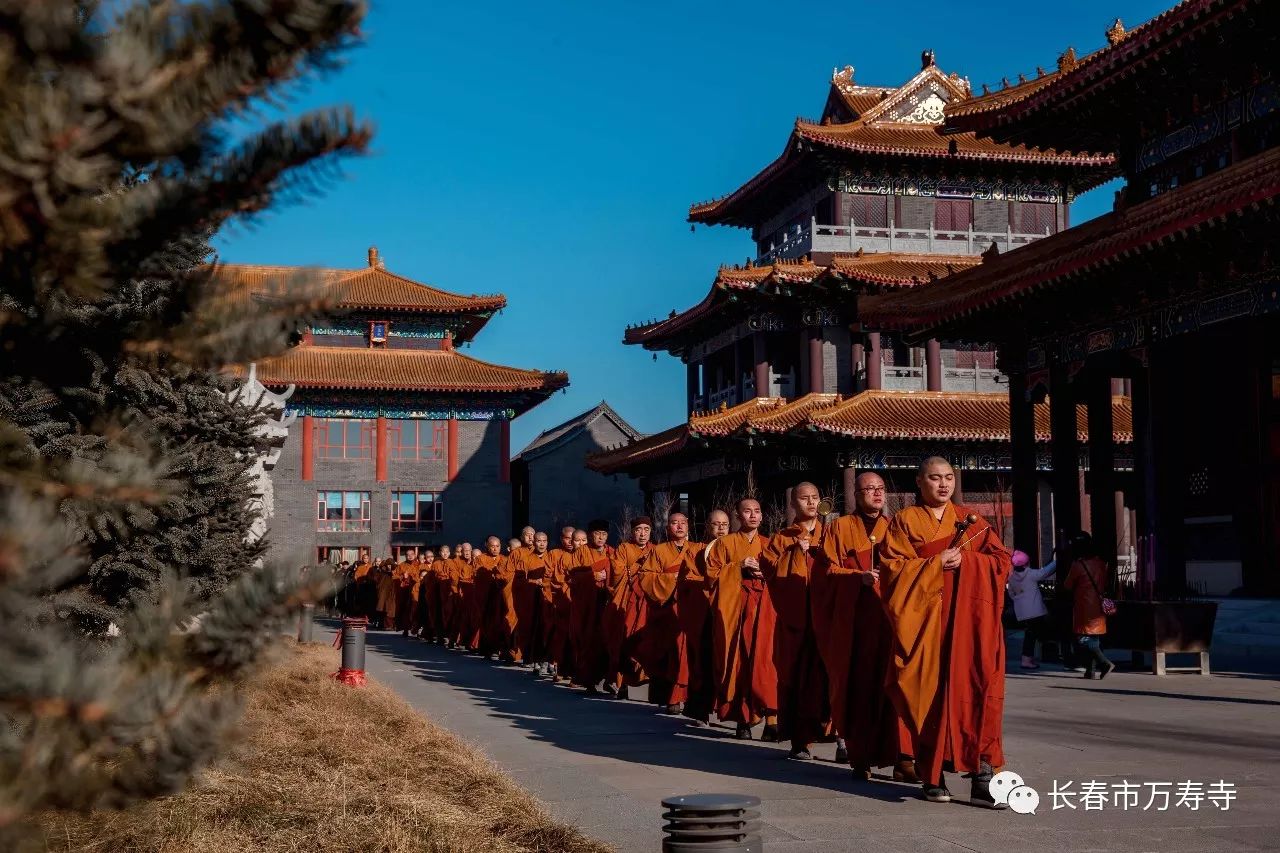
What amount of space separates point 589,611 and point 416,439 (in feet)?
99.4

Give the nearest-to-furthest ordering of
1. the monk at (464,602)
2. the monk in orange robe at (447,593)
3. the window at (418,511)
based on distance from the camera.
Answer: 1. the monk at (464,602)
2. the monk in orange robe at (447,593)
3. the window at (418,511)

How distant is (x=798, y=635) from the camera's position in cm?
856

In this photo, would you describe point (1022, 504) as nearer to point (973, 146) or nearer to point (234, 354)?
point (973, 146)

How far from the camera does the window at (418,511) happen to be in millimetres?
43188

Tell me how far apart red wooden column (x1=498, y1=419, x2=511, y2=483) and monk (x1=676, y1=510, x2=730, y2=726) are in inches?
1323

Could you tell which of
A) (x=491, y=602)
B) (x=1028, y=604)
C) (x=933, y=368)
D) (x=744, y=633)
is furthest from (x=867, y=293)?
(x=744, y=633)

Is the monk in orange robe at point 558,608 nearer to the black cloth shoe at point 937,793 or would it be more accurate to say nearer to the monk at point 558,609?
the monk at point 558,609

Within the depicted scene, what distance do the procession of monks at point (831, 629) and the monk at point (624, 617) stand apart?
2 centimetres

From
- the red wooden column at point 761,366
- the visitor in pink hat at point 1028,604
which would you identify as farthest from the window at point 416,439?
the visitor in pink hat at point 1028,604

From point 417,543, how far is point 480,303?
8071 millimetres

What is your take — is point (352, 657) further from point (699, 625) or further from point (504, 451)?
point (504, 451)

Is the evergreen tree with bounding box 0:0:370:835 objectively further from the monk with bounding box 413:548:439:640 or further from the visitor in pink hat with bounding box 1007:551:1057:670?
the monk with bounding box 413:548:439:640

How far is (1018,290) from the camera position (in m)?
17.1

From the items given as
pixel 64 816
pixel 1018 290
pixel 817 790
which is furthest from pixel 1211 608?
pixel 64 816
